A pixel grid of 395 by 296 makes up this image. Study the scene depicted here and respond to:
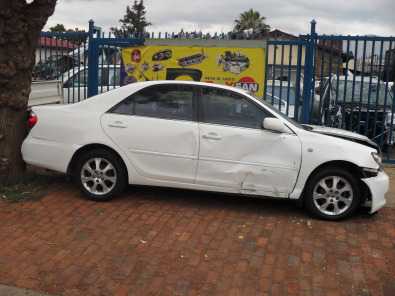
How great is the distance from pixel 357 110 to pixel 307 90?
1072 millimetres

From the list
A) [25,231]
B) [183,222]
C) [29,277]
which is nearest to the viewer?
[29,277]

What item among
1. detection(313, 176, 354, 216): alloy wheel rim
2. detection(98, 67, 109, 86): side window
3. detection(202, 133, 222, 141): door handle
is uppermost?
detection(98, 67, 109, 86): side window

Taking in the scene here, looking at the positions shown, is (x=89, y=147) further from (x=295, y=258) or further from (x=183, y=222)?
(x=295, y=258)

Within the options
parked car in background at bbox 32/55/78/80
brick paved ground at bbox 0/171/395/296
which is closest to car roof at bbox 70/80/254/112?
brick paved ground at bbox 0/171/395/296

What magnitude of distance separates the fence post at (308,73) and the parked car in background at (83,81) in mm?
3501

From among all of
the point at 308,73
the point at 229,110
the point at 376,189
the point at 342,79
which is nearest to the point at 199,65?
the point at 308,73

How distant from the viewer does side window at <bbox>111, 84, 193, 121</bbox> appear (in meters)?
6.44

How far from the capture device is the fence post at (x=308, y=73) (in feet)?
30.3

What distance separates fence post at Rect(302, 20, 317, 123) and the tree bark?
14.8ft

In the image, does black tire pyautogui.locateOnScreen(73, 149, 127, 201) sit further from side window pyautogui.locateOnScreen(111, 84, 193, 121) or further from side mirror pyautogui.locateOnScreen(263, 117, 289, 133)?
side mirror pyautogui.locateOnScreen(263, 117, 289, 133)

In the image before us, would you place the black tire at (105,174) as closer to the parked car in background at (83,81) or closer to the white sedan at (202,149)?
the white sedan at (202,149)

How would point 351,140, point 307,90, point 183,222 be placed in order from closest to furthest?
point 183,222, point 351,140, point 307,90

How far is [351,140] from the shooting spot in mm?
6434

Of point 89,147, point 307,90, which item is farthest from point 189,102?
point 307,90
